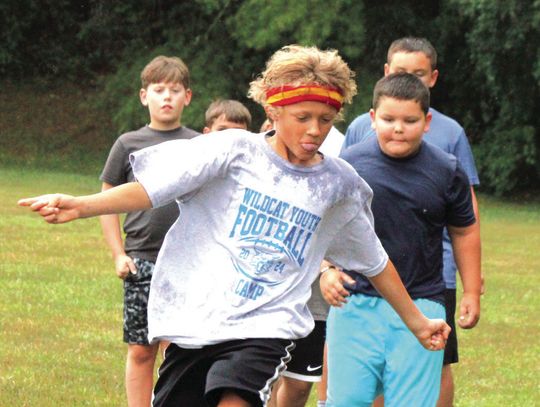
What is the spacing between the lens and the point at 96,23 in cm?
3853

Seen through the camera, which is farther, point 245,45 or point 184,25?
point 184,25

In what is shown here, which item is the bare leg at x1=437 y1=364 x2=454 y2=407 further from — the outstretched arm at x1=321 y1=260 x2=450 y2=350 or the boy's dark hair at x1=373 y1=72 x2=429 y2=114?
the boy's dark hair at x1=373 y1=72 x2=429 y2=114

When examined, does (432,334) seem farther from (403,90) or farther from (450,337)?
(450,337)

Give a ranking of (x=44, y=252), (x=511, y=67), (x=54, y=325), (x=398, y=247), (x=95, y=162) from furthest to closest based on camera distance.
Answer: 1. (x=95, y=162)
2. (x=511, y=67)
3. (x=44, y=252)
4. (x=54, y=325)
5. (x=398, y=247)

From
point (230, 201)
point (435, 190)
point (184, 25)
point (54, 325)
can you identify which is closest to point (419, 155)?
point (435, 190)

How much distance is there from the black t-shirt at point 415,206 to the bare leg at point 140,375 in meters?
1.62

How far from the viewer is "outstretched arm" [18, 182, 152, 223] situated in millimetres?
3818

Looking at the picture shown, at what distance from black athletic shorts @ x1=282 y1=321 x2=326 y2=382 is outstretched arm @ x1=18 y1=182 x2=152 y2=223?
93.7 inches

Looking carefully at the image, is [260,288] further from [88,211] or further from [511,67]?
[511,67]

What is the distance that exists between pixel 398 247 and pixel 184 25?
31.9 metres

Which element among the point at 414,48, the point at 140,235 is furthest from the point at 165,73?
the point at 414,48

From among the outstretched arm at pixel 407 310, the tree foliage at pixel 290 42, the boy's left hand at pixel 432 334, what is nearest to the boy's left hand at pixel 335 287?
the outstretched arm at pixel 407 310

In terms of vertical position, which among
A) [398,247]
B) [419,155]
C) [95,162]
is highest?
[419,155]

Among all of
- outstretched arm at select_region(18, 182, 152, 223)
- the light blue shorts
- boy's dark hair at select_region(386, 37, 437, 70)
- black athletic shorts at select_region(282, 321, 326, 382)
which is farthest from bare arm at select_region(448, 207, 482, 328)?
outstretched arm at select_region(18, 182, 152, 223)
